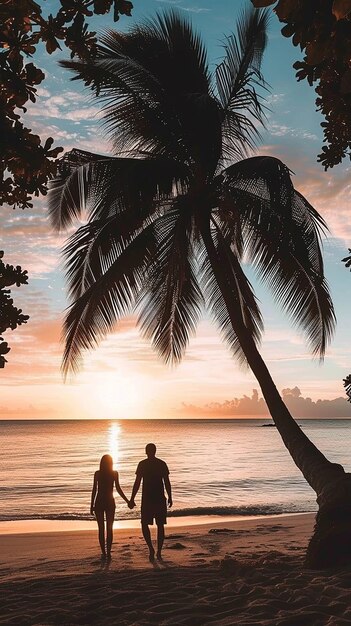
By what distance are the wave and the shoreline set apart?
16.4 inches

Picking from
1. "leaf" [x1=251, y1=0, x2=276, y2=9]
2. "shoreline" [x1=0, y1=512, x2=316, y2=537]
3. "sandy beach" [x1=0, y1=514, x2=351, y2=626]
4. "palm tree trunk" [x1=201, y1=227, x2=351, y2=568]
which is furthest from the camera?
"shoreline" [x1=0, y1=512, x2=316, y2=537]

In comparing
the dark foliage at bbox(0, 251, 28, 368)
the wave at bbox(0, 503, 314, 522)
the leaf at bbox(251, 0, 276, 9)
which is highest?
the leaf at bbox(251, 0, 276, 9)

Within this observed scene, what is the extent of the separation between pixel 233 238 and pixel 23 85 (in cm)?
578

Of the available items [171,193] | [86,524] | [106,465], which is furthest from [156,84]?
[86,524]

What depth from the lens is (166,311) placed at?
37.4 feet

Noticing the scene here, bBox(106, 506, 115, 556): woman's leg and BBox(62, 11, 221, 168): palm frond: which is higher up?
BBox(62, 11, 221, 168): palm frond

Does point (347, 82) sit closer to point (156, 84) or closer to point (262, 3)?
point (262, 3)

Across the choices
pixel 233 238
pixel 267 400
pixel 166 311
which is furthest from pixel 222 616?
pixel 166 311

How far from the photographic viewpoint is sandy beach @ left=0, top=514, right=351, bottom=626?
5.81 m

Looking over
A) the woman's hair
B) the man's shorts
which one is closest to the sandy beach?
the man's shorts

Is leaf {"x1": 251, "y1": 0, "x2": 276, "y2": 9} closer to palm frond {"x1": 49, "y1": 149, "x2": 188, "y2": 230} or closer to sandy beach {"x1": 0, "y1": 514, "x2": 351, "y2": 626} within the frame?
sandy beach {"x1": 0, "y1": 514, "x2": 351, "y2": 626}

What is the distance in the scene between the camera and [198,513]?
19578mm

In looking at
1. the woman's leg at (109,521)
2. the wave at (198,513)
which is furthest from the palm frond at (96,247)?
the wave at (198,513)

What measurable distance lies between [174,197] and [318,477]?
17.3 ft
